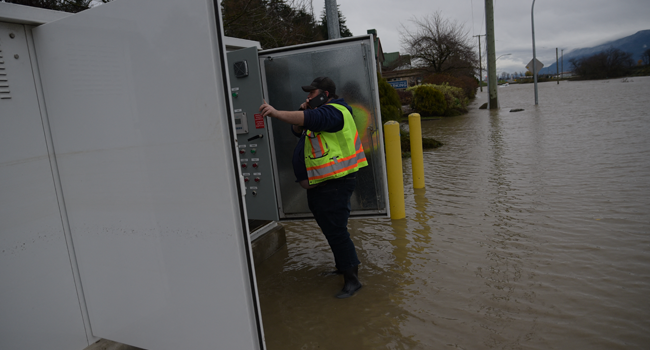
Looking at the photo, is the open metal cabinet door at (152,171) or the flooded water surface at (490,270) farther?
the flooded water surface at (490,270)

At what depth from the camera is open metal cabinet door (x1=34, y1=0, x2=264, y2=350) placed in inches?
92.4

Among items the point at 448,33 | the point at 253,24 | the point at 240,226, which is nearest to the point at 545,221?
the point at 240,226

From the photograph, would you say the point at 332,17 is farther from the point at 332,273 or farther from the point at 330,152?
the point at 332,273

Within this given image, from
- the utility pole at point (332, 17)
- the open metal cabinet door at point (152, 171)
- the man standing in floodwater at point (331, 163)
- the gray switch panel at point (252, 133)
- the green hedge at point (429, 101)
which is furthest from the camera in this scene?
the green hedge at point (429, 101)

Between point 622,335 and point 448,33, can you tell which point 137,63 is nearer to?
point 622,335

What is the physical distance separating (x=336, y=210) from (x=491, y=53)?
2289cm

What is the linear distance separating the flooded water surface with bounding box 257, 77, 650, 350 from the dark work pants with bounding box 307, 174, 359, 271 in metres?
0.45

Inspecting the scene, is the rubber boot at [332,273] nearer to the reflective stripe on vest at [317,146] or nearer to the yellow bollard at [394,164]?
the reflective stripe on vest at [317,146]

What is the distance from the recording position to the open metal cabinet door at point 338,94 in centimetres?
467

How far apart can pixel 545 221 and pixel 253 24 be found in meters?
6.94

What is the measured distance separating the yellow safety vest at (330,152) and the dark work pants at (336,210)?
4.4 inches

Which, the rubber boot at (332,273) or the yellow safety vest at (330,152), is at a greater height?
the yellow safety vest at (330,152)

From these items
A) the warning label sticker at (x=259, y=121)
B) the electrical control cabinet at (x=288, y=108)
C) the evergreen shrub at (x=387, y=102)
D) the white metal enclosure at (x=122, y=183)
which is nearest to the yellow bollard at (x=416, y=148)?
the electrical control cabinet at (x=288, y=108)

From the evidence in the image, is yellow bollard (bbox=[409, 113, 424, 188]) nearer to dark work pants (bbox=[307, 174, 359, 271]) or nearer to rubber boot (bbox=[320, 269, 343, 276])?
rubber boot (bbox=[320, 269, 343, 276])
